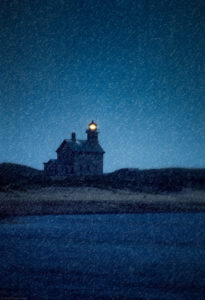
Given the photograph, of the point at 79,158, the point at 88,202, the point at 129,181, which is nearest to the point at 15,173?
the point at 79,158

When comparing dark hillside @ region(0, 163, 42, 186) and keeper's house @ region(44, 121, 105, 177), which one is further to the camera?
keeper's house @ region(44, 121, 105, 177)

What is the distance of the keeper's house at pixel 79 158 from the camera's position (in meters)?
55.7

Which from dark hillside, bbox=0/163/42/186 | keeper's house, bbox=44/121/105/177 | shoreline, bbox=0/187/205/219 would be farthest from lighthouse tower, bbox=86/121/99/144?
shoreline, bbox=0/187/205/219

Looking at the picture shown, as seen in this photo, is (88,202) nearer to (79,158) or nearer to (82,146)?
(79,158)

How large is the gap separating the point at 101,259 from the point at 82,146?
4348 cm

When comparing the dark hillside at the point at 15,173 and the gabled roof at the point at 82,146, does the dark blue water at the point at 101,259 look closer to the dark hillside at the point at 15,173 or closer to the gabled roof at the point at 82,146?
the dark hillside at the point at 15,173

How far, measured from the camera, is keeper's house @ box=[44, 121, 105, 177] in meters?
55.7

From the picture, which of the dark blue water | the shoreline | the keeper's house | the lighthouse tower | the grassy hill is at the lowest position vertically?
the dark blue water

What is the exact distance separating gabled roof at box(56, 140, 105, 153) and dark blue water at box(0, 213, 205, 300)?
3144 centimetres

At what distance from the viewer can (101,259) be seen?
14.0 metres

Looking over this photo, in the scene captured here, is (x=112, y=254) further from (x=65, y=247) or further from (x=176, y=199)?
(x=176, y=199)

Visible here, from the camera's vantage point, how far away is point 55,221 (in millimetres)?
24734

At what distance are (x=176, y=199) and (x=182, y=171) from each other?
17140 mm

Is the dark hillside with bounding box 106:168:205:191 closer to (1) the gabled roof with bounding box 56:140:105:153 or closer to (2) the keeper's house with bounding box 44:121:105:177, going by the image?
(2) the keeper's house with bounding box 44:121:105:177
